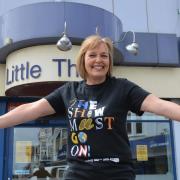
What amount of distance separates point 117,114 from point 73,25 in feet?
20.8

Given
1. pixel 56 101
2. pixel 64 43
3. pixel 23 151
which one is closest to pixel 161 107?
pixel 56 101

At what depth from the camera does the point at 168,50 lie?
9.71 meters

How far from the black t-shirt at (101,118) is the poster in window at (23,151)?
24.3 ft

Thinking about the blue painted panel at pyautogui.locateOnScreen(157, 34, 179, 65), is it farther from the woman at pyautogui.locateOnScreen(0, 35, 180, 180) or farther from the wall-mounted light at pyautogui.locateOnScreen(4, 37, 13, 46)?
the woman at pyautogui.locateOnScreen(0, 35, 180, 180)

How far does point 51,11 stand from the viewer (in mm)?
8344

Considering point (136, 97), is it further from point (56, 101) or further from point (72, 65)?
point (72, 65)

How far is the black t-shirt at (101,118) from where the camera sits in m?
2.08

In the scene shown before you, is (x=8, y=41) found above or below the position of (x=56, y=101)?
above

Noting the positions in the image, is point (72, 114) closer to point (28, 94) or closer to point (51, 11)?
point (51, 11)

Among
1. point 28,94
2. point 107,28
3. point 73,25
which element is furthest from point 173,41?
point 28,94

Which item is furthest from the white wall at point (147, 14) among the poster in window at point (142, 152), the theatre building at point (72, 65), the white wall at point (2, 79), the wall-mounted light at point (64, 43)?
the poster in window at point (142, 152)

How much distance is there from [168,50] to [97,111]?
7.82 metres

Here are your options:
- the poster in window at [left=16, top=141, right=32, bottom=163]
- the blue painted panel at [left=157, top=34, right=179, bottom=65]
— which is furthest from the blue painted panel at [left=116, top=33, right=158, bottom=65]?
the poster in window at [left=16, top=141, right=32, bottom=163]

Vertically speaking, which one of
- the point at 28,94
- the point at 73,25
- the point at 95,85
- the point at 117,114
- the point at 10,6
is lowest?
the point at 117,114
